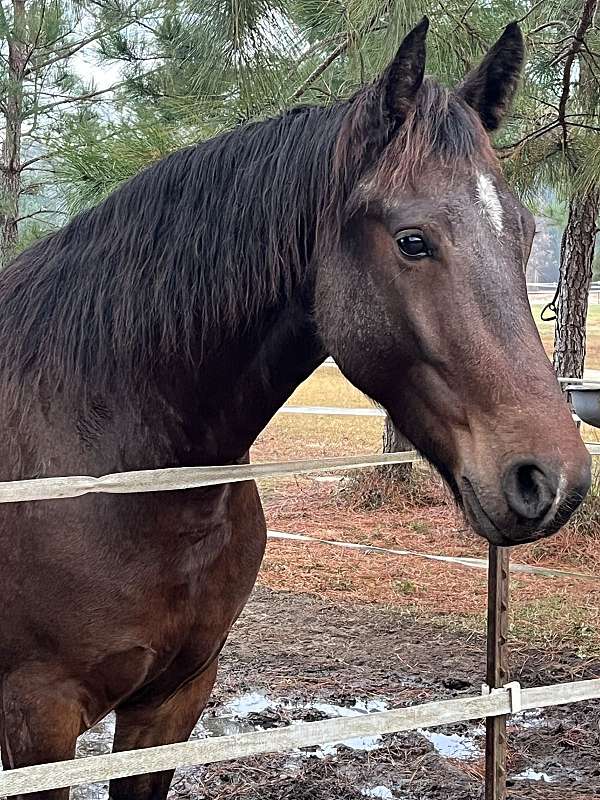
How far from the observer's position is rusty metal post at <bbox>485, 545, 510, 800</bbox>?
248cm

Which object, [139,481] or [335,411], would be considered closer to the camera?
[139,481]

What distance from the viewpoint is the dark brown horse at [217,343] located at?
1.50 meters

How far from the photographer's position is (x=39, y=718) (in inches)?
71.1

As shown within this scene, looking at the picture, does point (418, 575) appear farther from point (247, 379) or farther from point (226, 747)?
point (226, 747)

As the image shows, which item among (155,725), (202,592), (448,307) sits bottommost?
(155,725)

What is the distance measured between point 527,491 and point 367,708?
8.46 ft

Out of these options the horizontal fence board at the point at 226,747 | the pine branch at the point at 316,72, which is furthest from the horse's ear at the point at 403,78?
the pine branch at the point at 316,72

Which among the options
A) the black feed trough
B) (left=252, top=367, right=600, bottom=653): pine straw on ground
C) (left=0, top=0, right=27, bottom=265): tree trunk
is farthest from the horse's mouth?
(left=0, top=0, right=27, bottom=265): tree trunk

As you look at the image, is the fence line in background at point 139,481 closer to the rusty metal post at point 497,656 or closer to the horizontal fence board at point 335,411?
the rusty metal post at point 497,656

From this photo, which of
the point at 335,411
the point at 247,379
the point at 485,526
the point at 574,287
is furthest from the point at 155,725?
the point at 335,411

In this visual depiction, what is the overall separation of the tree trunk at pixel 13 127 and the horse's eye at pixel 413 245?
5.91m

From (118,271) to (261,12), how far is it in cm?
215

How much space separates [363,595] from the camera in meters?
5.25

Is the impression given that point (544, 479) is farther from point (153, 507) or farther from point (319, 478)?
point (319, 478)
